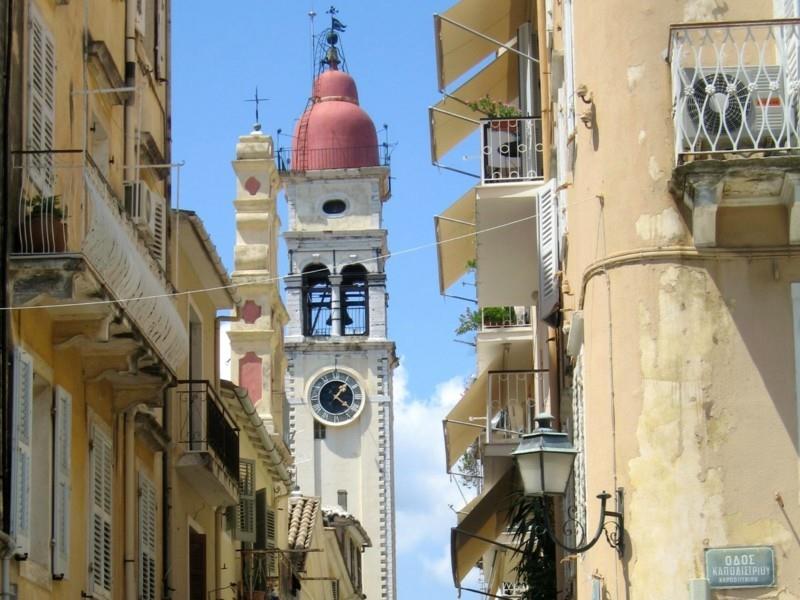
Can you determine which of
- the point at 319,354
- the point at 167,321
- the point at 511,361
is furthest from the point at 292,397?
the point at 167,321

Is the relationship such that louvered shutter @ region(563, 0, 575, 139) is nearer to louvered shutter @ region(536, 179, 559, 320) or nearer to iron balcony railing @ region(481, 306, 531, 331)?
louvered shutter @ region(536, 179, 559, 320)

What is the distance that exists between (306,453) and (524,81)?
75.9m

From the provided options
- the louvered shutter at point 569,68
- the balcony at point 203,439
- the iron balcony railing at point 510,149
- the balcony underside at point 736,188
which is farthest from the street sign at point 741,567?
the balcony at point 203,439

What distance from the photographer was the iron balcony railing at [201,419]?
961 inches

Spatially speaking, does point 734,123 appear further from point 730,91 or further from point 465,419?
point 465,419

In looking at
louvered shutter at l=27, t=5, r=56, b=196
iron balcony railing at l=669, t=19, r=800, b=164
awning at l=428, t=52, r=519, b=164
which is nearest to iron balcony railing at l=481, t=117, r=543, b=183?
awning at l=428, t=52, r=519, b=164

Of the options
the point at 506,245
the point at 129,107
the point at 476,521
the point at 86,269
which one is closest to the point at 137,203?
the point at 129,107

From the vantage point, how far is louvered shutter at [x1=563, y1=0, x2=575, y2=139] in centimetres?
1533

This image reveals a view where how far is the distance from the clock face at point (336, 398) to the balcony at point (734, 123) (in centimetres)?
8641

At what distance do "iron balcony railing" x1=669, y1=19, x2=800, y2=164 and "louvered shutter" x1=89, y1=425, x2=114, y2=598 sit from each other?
310 inches

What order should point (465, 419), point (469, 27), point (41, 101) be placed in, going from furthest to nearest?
point (465, 419), point (469, 27), point (41, 101)

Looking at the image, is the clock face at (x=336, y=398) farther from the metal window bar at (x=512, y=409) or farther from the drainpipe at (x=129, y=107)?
the drainpipe at (x=129, y=107)

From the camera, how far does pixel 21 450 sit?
16.0 m

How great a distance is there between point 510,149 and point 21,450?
680cm
